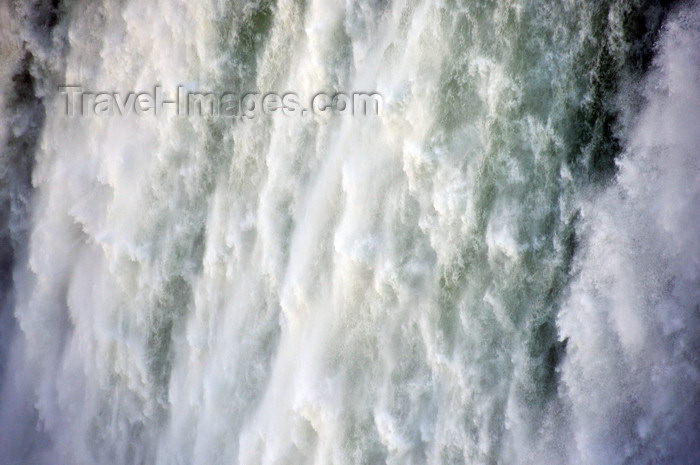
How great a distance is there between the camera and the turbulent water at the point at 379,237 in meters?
3.84

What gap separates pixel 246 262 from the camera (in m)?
5.95

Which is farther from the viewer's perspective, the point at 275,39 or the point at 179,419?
the point at 179,419

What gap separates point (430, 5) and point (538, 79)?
3.27 ft

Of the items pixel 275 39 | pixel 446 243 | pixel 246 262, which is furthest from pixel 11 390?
pixel 446 243

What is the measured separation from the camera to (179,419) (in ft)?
21.0

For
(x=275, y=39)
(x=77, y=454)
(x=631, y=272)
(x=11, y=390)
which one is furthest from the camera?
(x=11, y=390)

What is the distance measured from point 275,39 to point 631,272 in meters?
3.59

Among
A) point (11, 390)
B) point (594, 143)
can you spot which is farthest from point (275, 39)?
point (11, 390)

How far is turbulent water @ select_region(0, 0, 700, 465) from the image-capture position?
3.84 meters

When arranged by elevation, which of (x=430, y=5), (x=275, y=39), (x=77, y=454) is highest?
(x=275, y=39)

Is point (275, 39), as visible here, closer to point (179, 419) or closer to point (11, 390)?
point (179, 419)

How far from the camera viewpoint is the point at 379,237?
16.3ft

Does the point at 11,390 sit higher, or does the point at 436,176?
the point at 436,176

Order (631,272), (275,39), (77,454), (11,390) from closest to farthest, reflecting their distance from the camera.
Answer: (631,272), (275,39), (77,454), (11,390)
